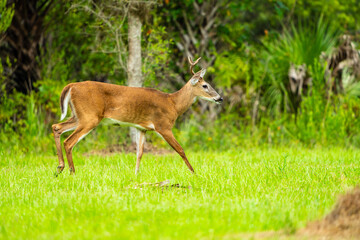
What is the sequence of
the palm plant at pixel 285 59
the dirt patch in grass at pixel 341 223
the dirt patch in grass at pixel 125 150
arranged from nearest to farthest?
the dirt patch in grass at pixel 341 223 < the dirt patch in grass at pixel 125 150 < the palm plant at pixel 285 59

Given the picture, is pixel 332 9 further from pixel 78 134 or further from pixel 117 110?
pixel 78 134

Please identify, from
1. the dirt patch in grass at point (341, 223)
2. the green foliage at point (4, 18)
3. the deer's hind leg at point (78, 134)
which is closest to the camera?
the dirt patch in grass at point (341, 223)

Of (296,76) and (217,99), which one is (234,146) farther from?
(217,99)

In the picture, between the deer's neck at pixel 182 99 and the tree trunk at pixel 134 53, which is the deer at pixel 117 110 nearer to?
the deer's neck at pixel 182 99

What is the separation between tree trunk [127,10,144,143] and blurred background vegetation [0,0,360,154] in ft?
0.47

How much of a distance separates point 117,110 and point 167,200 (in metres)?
2.42

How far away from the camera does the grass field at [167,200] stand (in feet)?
12.6

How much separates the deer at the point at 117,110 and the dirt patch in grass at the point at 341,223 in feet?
9.51

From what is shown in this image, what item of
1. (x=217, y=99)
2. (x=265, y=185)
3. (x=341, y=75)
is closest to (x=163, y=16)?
(x=341, y=75)

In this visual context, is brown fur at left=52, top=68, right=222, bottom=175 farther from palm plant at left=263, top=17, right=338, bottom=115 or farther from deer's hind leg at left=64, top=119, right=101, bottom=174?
palm plant at left=263, top=17, right=338, bottom=115

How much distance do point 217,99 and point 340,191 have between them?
272 centimetres

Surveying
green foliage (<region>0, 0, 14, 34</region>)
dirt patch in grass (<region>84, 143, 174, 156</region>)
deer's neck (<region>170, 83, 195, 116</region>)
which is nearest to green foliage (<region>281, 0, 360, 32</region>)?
dirt patch in grass (<region>84, 143, 174, 156</region>)

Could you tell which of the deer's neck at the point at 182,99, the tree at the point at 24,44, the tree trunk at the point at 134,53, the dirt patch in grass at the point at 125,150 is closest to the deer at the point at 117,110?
the deer's neck at the point at 182,99

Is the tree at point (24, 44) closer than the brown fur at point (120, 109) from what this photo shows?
No
